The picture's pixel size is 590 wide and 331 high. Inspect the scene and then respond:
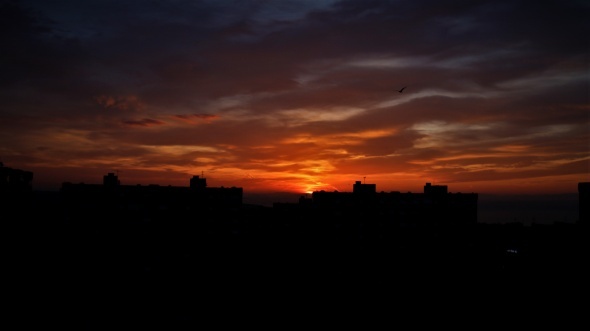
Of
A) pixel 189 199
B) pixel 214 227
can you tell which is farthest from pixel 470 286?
pixel 189 199

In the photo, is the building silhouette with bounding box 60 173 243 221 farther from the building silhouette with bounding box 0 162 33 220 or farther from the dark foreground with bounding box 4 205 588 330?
the building silhouette with bounding box 0 162 33 220

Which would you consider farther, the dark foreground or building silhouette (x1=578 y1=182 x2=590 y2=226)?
building silhouette (x1=578 y1=182 x2=590 y2=226)

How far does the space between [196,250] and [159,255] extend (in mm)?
4443

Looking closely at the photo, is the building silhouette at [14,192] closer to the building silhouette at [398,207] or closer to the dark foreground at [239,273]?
the dark foreground at [239,273]

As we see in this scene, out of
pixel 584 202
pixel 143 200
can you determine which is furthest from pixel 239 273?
pixel 584 202

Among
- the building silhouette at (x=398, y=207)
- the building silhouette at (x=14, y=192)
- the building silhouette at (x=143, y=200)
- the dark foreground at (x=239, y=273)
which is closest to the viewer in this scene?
the dark foreground at (x=239, y=273)

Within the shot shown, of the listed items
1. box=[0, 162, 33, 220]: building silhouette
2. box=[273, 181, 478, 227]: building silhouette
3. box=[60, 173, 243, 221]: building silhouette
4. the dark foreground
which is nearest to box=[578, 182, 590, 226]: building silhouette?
the dark foreground

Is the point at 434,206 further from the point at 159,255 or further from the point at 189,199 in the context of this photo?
the point at 159,255

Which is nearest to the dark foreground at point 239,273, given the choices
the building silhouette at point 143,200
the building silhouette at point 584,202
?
the building silhouette at point 143,200

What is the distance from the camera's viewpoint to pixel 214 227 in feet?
198

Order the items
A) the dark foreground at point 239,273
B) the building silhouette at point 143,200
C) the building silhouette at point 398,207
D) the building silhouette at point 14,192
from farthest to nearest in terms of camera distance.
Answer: the building silhouette at point 398,207 < the building silhouette at point 143,200 < the building silhouette at point 14,192 < the dark foreground at point 239,273

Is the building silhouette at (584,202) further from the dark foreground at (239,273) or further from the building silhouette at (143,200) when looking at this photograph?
the building silhouette at (143,200)

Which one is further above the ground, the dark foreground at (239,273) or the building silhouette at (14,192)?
the building silhouette at (14,192)

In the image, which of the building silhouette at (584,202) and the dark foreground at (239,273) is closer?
the dark foreground at (239,273)
